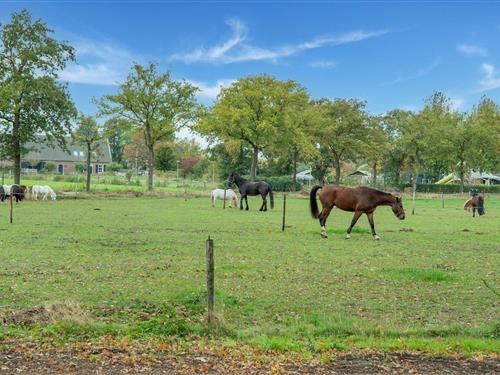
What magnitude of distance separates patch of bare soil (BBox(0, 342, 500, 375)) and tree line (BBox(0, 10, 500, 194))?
33.7 m

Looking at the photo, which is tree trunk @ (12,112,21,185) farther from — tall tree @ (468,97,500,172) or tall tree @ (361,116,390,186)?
tall tree @ (468,97,500,172)

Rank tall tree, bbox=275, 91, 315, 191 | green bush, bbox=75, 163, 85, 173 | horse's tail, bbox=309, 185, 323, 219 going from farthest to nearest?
green bush, bbox=75, 163, 85, 173, tall tree, bbox=275, 91, 315, 191, horse's tail, bbox=309, 185, 323, 219

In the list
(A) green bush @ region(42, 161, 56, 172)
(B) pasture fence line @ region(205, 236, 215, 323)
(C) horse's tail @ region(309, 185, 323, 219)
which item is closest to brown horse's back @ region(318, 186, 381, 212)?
(C) horse's tail @ region(309, 185, 323, 219)

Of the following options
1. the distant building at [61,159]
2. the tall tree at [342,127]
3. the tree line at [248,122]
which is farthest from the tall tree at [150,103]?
the distant building at [61,159]

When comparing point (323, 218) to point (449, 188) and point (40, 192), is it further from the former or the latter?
point (449, 188)

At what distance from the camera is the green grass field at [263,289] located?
6648 millimetres

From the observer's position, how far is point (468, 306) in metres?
8.27

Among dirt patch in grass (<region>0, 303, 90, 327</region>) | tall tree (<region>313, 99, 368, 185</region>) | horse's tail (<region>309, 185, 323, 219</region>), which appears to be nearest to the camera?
dirt patch in grass (<region>0, 303, 90, 327</region>)

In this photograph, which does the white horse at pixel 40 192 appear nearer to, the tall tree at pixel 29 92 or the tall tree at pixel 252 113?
the tall tree at pixel 29 92

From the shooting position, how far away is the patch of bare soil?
209 inches

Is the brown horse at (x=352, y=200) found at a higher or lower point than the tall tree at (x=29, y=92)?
lower

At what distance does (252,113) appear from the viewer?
53.8 meters

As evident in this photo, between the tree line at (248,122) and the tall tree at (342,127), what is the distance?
0.44 feet

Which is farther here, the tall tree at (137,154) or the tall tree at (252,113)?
the tall tree at (137,154)
